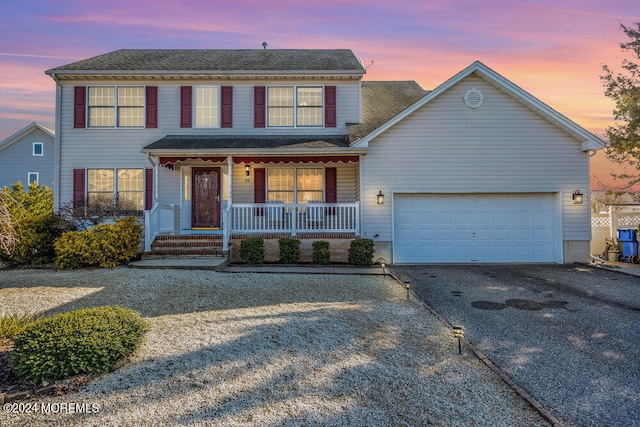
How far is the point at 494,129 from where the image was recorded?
41.7 feet

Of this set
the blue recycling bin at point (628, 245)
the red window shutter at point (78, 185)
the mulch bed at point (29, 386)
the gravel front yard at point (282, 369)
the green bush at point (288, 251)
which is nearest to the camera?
the gravel front yard at point (282, 369)

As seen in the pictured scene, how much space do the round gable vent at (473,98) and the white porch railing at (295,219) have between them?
5.06 meters

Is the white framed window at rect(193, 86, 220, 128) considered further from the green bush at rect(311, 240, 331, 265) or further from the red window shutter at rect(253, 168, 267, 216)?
the green bush at rect(311, 240, 331, 265)

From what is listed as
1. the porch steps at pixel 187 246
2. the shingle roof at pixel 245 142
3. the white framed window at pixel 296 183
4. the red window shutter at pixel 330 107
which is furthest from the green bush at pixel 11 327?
the red window shutter at pixel 330 107

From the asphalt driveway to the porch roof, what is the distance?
515 centimetres

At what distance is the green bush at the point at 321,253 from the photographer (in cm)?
1147

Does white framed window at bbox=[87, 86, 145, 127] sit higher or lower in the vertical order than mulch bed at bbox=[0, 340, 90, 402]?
higher

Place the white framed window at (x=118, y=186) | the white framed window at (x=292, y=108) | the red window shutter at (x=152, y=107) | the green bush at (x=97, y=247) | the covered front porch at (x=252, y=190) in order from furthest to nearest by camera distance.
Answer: the white framed window at (x=292, y=108)
the red window shutter at (x=152, y=107)
the white framed window at (x=118, y=186)
the covered front porch at (x=252, y=190)
the green bush at (x=97, y=247)

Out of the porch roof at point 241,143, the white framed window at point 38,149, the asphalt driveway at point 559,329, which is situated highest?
the white framed window at point 38,149

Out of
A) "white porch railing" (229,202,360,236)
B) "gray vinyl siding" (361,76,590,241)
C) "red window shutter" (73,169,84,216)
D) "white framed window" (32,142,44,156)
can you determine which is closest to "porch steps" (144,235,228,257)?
"white porch railing" (229,202,360,236)

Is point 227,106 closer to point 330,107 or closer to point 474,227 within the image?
point 330,107

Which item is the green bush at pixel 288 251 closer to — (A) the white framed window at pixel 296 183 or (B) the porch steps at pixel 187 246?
(B) the porch steps at pixel 187 246

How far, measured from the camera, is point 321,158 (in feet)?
41.4

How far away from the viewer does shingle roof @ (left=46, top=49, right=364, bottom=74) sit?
13.8m
